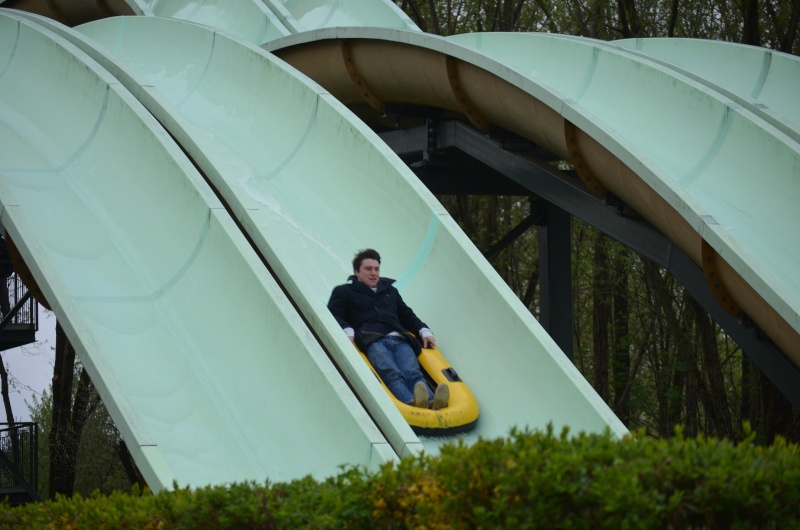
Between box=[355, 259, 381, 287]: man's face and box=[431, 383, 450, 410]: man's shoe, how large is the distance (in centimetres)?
112

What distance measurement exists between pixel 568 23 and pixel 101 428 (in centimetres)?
1370

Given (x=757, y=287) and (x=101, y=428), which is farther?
(x=101, y=428)

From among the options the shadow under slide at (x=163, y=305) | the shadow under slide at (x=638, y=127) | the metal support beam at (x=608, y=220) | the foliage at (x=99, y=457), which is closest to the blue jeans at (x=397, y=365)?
the shadow under slide at (x=163, y=305)

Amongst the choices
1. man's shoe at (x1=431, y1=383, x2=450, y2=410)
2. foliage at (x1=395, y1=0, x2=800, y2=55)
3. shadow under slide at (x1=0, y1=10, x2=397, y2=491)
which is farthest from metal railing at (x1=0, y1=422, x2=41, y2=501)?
foliage at (x1=395, y1=0, x2=800, y2=55)

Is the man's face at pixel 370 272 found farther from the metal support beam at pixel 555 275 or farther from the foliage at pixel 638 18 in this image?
the foliage at pixel 638 18

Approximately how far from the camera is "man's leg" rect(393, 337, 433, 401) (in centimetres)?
754

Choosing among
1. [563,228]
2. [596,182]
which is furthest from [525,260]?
[596,182]

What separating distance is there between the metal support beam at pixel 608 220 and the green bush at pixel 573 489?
531cm

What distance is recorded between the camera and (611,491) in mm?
3109

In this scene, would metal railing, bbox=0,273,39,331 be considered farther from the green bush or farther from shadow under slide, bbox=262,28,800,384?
the green bush

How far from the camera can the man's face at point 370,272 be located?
310 inches

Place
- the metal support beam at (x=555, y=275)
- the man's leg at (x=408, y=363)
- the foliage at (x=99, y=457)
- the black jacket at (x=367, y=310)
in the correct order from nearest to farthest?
the man's leg at (x=408, y=363) → the black jacket at (x=367, y=310) → the metal support beam at (x=555, y=275) → the foliage at (x=99, y=457)

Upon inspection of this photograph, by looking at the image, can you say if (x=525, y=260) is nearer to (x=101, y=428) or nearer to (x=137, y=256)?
(x=101, y=428)

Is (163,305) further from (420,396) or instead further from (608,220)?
(608,220)
